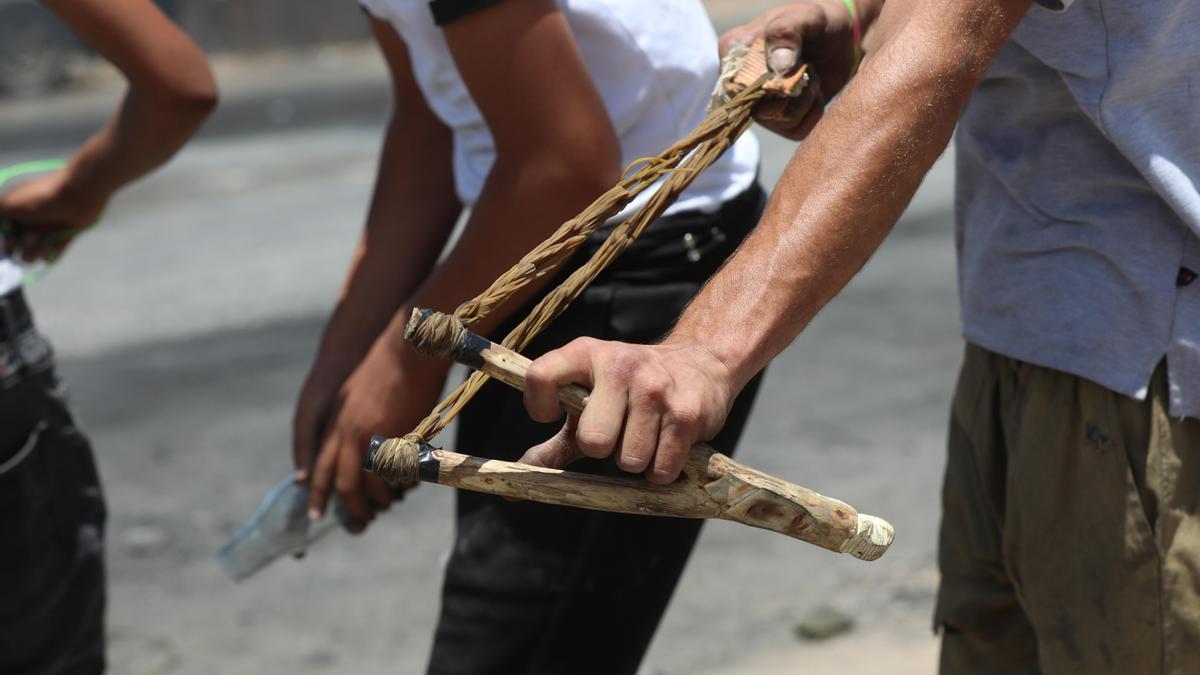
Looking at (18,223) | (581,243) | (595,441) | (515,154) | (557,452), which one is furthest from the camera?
(18,223)

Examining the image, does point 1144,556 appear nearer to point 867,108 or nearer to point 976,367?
point 976,367

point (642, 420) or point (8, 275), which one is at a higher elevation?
point (642, 420)

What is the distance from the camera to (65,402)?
2500mm

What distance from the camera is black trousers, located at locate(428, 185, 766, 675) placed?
1.94 m

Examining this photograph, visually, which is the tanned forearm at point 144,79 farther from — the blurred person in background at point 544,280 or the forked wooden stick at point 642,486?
the forked wooden stick at point 642,486

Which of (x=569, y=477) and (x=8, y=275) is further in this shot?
(x=8, y=275)

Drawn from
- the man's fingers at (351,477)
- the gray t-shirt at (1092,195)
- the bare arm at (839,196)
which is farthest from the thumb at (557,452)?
the man's fingers at (351,477)

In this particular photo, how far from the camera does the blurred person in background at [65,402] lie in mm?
2213

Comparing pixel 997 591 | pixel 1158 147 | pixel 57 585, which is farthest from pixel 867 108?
pixel 57 585

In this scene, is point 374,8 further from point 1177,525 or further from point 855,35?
point 1177,525

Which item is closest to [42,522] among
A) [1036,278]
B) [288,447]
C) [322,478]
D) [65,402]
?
[65,402]

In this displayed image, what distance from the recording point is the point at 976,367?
1.84 meters

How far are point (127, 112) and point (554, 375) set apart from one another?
152 centimetres

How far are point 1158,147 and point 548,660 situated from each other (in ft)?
3.52
